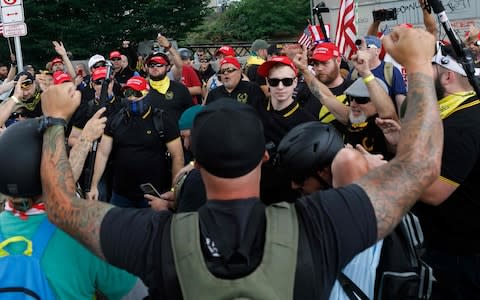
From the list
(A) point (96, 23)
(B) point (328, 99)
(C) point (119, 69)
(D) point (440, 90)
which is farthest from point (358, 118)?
(A) point (96, 23)

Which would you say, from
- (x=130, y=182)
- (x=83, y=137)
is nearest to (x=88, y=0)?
(x=130, y=182)

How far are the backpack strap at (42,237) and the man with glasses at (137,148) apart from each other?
2.86 metres

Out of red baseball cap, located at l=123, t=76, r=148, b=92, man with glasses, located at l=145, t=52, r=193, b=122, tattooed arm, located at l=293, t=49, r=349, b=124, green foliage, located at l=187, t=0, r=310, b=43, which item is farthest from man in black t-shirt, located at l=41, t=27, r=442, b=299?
green foliage, located at l=187, t=0, r=310, b=43

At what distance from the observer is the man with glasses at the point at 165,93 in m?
6.52

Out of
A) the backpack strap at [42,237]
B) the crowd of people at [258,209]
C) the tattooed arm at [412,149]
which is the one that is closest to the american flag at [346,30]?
the crowd of people at [258,209]

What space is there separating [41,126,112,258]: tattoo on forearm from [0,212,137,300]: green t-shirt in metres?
0.19

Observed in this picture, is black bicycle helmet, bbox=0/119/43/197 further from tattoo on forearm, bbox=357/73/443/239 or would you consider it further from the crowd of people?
tattoo on forearm, bbox=357/73/443/239

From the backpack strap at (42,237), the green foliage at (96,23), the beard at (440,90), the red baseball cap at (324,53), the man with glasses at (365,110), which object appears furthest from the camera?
the green foliage at (96,23)

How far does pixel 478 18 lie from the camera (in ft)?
39.3

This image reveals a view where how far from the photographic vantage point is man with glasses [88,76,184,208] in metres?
4.85

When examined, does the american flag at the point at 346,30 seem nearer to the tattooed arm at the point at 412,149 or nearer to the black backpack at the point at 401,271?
the black backpack at the point at 401,271

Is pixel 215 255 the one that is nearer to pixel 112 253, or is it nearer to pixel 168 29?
pixel 112 253

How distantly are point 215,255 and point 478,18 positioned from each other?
12303 millimetres

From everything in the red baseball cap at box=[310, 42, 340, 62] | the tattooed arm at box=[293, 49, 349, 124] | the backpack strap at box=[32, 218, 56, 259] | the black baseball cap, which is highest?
the red baseball cap at box=[310, 42, 340, 62]
